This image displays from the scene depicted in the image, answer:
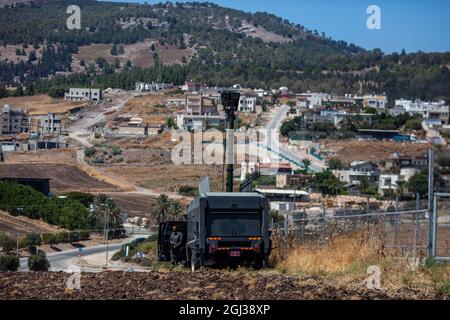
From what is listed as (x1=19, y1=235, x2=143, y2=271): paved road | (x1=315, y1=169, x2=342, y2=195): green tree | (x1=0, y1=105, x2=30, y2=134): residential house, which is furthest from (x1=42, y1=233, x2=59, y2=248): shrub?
(x1=0, y1=105, x2=30, y2=134): residential house

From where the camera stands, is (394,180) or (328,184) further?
(328,184)

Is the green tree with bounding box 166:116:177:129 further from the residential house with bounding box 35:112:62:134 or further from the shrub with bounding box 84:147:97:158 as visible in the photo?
the shrub with bounding box 84:147:97:158

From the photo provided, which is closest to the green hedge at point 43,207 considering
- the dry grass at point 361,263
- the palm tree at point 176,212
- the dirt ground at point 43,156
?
the palm tree at point 176,212

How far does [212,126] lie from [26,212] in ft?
198

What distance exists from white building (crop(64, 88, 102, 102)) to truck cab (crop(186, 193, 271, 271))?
410 ft

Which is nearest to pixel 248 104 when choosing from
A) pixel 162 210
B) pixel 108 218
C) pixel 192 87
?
pixel 192 87

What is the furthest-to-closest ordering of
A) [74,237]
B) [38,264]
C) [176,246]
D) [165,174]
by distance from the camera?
[165,174], [74,237], [38,264], [176,246]

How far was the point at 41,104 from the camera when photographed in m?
136

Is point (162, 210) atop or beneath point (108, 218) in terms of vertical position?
atop

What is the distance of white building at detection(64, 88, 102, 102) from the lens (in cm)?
14150

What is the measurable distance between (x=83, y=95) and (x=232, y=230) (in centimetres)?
12773

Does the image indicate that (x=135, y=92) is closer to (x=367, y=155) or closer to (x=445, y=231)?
(x=367, y=155)

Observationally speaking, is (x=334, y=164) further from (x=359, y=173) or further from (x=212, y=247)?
(x=212, y=247)

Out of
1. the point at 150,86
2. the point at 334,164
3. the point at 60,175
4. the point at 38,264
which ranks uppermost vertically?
the point at 150,86
